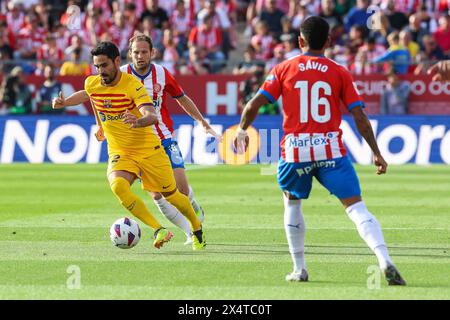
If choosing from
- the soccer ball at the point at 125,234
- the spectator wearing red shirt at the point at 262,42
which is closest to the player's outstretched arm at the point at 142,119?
the soccer ball at the point at 125,234

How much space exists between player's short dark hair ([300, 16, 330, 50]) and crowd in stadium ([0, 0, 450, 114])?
16559 mm

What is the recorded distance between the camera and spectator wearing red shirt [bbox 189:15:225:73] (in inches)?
1104

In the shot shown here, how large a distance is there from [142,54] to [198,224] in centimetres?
191

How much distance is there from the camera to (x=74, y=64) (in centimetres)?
2761

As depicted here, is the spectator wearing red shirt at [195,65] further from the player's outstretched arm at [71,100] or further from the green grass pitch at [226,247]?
the player's outstretched arm at [71,100]

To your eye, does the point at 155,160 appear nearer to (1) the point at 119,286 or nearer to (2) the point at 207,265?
(2) the point at 207,265

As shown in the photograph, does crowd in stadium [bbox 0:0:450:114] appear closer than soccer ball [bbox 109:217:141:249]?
No

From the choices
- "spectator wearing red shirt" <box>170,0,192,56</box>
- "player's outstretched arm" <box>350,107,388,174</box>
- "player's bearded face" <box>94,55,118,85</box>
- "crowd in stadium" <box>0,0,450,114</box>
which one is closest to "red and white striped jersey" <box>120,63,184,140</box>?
"player's bearded face" <box>94,55,118,85</box>

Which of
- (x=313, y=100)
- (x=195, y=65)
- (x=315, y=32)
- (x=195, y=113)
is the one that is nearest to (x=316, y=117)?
(x=313, y=100)

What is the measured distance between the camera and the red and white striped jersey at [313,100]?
888 centimetres

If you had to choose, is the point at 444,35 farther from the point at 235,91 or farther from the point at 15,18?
the point at 15,18

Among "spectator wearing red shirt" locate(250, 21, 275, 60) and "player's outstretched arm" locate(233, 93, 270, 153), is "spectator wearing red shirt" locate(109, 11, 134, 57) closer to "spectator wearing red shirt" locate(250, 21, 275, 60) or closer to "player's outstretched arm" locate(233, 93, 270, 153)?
"spectator wearing red shirt" locate(250, 21, 275, 60)

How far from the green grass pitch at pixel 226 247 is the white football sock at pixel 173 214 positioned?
10.0 inches
